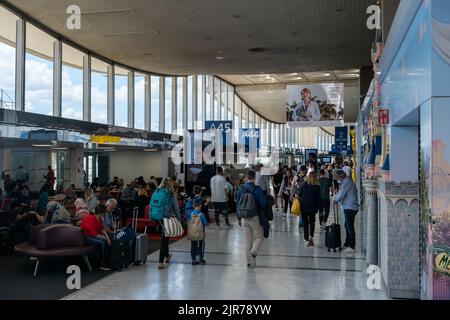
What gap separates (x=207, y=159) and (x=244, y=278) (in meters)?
9.25

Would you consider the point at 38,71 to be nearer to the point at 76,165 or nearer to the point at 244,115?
the point at 76,165

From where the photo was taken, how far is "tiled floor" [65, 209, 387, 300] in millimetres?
6062

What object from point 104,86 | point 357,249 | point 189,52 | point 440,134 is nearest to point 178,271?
point 357,249

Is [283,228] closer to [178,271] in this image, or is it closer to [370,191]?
[370,191]

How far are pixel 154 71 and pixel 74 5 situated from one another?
31.4 feet

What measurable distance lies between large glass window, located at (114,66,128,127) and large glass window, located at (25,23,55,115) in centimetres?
453

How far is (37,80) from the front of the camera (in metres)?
13.6

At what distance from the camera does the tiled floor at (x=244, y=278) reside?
6.06 m

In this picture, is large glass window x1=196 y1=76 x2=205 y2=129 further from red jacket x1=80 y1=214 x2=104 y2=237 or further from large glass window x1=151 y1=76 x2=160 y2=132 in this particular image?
red jacket x1=80 y1=214 x2=104 y2=237

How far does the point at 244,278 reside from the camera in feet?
22.7

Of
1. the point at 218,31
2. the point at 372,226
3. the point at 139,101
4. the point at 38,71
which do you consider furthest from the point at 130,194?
the point at 139,101

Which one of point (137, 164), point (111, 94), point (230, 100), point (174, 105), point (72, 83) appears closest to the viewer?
point (72, 83)

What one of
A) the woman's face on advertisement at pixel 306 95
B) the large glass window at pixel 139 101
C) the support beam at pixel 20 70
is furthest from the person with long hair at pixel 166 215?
the large glass window at pixel 139 101

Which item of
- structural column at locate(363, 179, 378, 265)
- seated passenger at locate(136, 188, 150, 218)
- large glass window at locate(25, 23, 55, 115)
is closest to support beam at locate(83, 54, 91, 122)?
large glass window at locate(25, 23, 55, 115)
